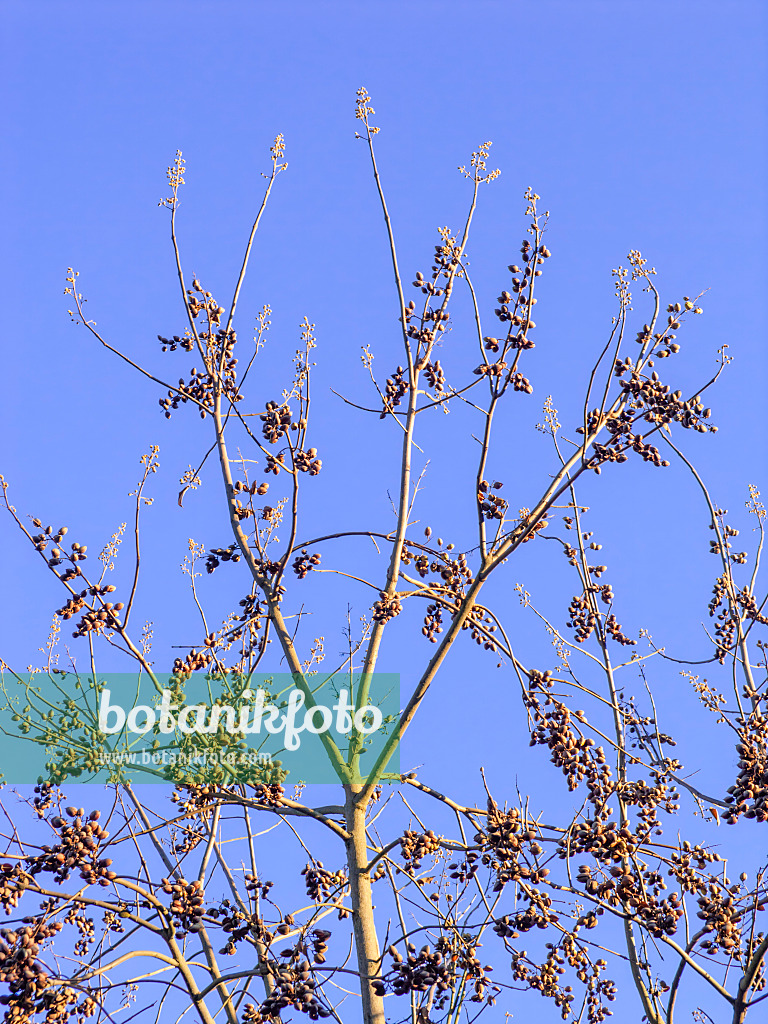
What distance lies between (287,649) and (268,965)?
182cm

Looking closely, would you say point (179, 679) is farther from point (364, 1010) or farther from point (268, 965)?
point (364, 1010)

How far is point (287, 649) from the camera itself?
6008mm

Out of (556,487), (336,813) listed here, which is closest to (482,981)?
(336,813)

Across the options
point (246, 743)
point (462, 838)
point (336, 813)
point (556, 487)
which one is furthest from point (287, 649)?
point (556, 487)

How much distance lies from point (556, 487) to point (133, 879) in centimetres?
318

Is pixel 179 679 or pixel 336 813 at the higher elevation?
pixel 179 679

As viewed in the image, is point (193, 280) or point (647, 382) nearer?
point (647, 382)

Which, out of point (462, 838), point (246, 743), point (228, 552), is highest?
point (228, 552)

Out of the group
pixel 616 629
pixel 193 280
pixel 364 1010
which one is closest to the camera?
pixel 364 1010

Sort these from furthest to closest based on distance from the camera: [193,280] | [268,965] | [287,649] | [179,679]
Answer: [193,280] < [287,649] < [179,679] < [268,965]

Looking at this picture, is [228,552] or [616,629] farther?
[616,629]

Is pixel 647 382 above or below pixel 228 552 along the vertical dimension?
above

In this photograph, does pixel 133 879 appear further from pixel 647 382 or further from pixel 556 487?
pixel 647 382

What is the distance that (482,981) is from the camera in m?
5.20
